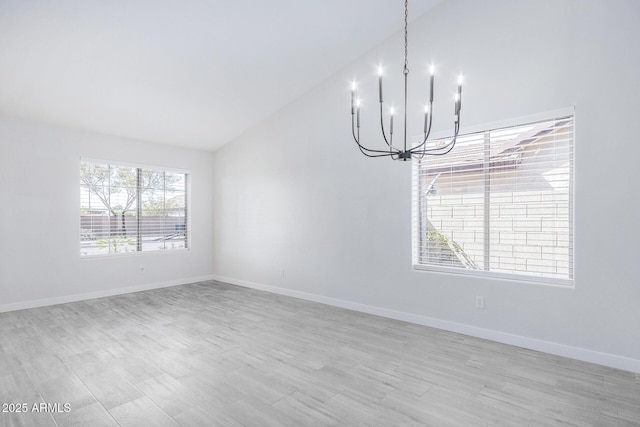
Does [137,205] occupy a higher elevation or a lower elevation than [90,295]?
higher

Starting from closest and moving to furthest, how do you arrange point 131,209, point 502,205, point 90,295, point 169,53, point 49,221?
point 502,205 → point 169,53 → point 49,221 → point 90,295 → point 131,209

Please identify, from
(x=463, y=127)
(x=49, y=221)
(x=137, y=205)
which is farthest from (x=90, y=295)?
(x=463, y=127)

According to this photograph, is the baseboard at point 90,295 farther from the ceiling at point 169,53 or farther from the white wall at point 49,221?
the ceiling at point 169,53

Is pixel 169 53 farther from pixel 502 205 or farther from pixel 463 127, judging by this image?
pixel 502 205

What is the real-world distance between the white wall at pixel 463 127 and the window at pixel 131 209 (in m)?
1.76

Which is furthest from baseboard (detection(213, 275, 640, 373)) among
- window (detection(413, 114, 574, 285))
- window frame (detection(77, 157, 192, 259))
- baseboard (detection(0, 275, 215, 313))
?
window frame (detection(77, 157, 192, 259))

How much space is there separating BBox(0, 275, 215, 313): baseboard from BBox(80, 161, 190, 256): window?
598 millimetres

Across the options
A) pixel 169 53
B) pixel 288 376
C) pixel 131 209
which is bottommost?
pixel 288 376

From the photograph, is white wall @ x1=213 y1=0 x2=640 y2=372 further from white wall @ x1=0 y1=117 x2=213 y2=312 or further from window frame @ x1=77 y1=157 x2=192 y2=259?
white wall @ x1=0 y1=117 x2=213 y2=312

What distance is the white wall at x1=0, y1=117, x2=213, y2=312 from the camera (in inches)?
177

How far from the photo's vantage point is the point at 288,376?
2.68 metres

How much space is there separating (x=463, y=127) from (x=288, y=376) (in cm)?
298

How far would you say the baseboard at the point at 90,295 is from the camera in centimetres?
454

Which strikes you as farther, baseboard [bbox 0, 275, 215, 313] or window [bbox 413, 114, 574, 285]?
baseboard [bbox 0, 275, 215, 313]
